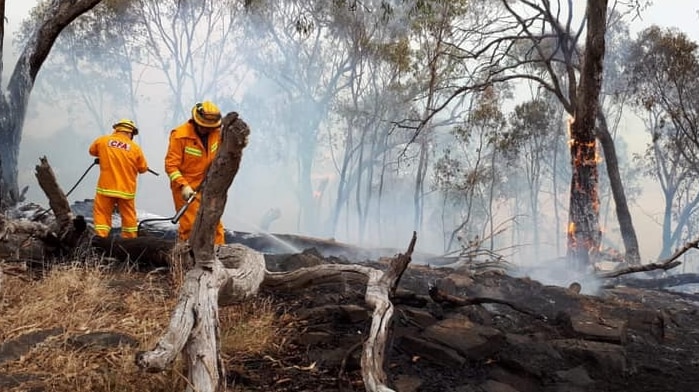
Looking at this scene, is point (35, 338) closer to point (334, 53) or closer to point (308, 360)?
point (308, 360)

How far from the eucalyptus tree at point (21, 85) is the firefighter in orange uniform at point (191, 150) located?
162 inches

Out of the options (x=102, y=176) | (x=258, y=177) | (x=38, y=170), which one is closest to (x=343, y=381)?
(x=38, y=170)

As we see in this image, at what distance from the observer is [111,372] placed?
128 inches

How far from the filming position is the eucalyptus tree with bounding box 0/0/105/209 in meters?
8.65

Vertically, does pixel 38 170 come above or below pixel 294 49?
below

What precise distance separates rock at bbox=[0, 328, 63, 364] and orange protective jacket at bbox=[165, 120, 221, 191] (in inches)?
86.5

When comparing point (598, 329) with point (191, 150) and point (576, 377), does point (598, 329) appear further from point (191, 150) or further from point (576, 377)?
point (191, 150)

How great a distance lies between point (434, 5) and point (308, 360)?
18.8m

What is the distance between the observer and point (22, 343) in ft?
11.6

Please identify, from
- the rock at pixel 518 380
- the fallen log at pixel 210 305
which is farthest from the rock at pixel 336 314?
the rock at pixel 518 380

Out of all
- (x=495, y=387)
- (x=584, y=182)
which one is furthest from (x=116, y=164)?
(x=584, y=182)

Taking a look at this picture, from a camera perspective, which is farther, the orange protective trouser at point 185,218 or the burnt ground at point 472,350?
the orange protective trouser at point 185,218

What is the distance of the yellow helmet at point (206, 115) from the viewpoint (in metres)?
5.57

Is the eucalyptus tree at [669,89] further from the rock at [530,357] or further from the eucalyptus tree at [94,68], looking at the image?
the eucalyptus tree at [94,68]
